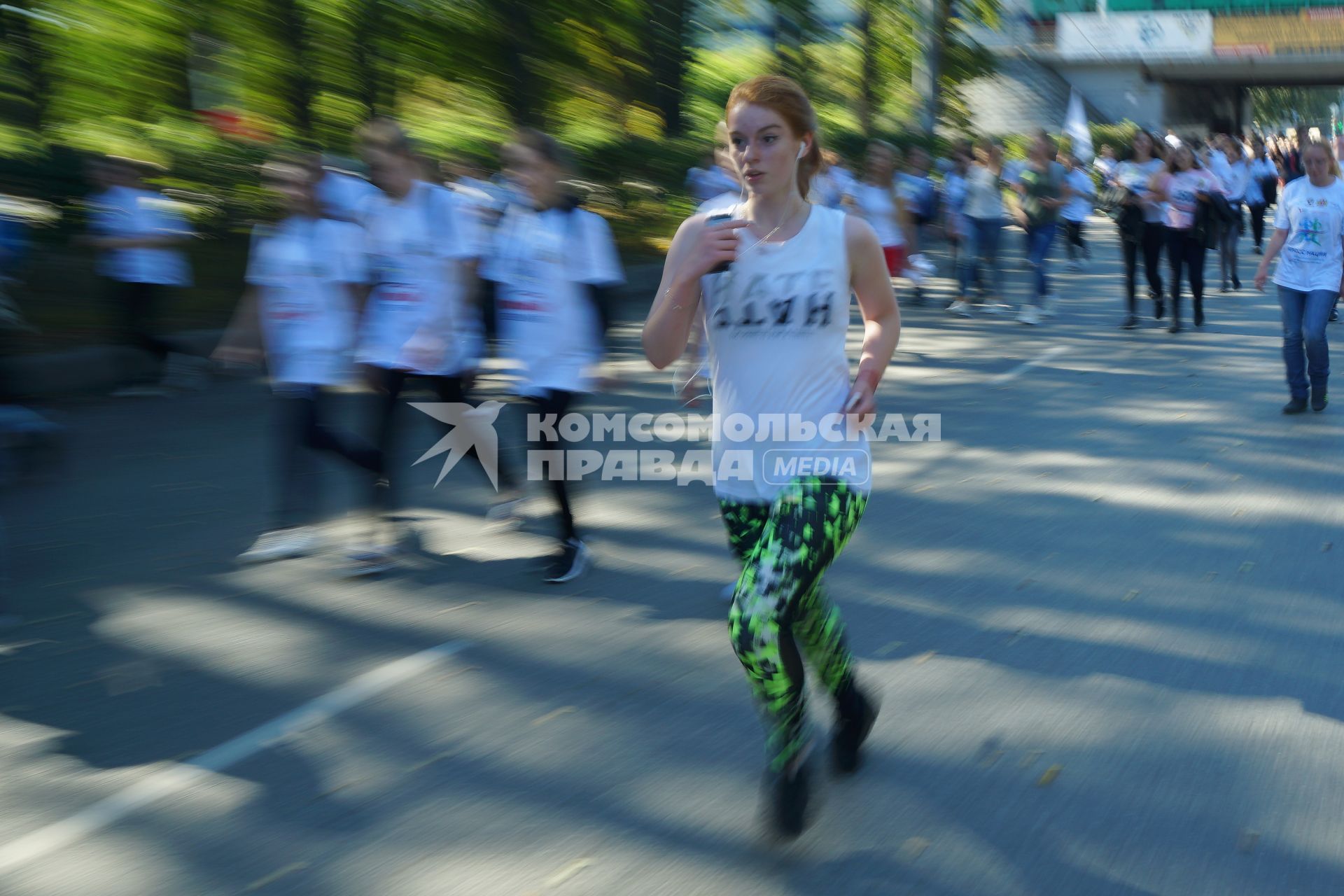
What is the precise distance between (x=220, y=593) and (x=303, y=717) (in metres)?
1.68

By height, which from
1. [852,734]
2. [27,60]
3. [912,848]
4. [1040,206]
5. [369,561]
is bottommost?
[912,848]

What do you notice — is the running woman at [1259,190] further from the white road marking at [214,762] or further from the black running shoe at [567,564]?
the white road marking at [214,762]

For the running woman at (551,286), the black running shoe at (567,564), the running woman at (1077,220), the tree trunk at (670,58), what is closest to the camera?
the running woman at (551,286)

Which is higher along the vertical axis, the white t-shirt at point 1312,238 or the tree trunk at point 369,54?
the tree trunk at point 369,54

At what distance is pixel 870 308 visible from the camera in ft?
11.9

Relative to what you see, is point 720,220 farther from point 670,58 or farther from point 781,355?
point 670,58

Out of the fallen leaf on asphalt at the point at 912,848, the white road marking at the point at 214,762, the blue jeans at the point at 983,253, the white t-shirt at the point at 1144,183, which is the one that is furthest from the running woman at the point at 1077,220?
the fallen leaf on asphalt at the point at 912,848

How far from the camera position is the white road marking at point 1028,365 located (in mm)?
11531

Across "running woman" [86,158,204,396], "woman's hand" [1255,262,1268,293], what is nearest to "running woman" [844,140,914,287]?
"woman's hand" [1255,262,1268,293]

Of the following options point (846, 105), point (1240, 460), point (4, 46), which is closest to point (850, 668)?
point (1240, 460)

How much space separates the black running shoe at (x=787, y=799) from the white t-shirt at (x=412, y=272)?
11.2 ft

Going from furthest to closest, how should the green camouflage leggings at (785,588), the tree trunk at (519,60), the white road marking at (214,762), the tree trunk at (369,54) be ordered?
the tree trunk at (519,60) → the tree trunk at (369,54) → the white road marking at (214,762) → the green camouflage leggings at (785,588)

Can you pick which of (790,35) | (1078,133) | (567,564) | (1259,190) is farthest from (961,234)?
(1078,133)

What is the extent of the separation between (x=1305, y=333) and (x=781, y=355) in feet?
23.7
